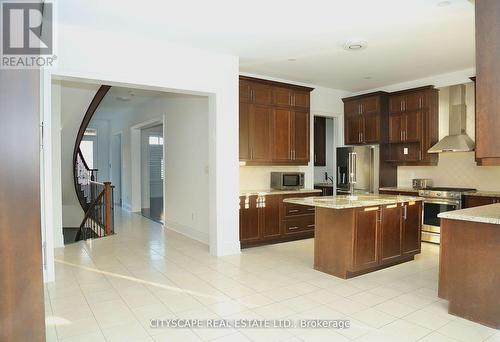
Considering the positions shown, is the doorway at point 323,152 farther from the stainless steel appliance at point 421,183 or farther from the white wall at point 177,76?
the white wall at point 177,76

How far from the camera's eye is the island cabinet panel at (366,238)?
3.70 meters

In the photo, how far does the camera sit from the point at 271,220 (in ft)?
17.4

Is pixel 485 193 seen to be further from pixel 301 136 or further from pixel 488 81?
pixel 488 81

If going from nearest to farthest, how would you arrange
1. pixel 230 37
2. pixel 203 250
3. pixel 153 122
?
1. pixel 230 37
2. pixel 203 250
3. pixel 153 122

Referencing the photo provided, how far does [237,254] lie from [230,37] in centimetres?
287

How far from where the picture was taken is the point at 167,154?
6922 mm

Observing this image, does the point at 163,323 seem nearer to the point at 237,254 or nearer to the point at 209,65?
the point at 237,254

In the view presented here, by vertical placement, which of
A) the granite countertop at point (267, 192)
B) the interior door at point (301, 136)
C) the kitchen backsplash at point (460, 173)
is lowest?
the granite countertop at point (267, 192)

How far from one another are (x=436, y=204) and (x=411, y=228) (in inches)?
51.0

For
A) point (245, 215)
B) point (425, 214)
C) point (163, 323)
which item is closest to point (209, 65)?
point (245, 215)

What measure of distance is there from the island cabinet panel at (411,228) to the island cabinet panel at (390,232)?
11 centimetres

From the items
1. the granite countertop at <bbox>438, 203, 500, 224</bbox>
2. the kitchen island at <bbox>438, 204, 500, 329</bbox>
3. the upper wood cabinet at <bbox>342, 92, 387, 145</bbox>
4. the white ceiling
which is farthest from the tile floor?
the white ceiling

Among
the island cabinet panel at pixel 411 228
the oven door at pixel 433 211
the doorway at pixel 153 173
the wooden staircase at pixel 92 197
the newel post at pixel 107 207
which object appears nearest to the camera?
the island cabinet panel at pixel 411 228

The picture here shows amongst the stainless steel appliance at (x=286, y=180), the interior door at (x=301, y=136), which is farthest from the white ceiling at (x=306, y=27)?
the stainless steel appliance at (x=286, y=180)
